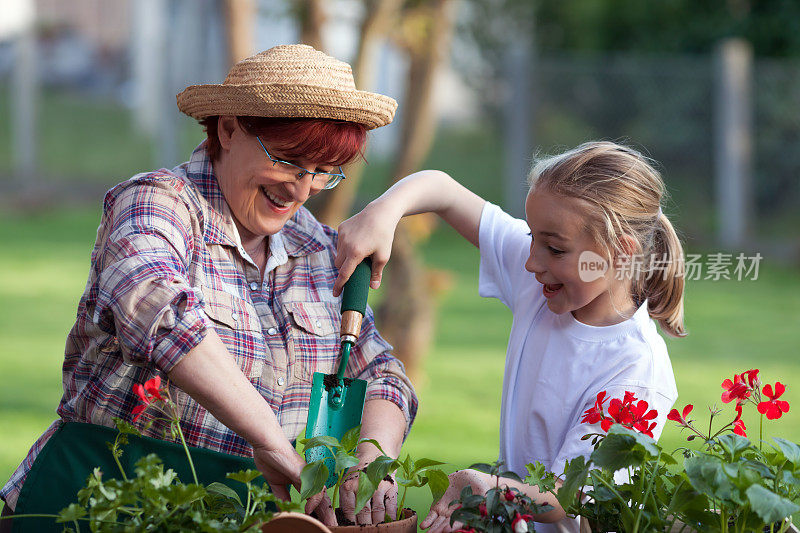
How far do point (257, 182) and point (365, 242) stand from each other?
26 centimetres

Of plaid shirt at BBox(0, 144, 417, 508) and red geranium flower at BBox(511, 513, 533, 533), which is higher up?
plaid shirt at BBox(0, 144, 417, 508)

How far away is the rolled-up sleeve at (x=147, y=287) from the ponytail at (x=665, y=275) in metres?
0.93

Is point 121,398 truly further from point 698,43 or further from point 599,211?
point 698,43

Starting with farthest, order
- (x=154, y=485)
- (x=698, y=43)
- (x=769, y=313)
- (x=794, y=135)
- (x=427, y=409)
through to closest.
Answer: (x=698, y=43), (x=794, y=135), (x=769, y=313), (x=427, y=409), (x=154, y=485)

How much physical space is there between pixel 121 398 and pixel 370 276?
0.54 metres

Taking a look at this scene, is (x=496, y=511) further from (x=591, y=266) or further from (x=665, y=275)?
(x=665, y=275)

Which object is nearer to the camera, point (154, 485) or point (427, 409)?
point (154, 485)

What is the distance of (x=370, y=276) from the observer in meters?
1.93

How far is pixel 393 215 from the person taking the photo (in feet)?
6.52

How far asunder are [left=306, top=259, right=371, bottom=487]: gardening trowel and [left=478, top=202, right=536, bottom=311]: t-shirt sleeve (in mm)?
378

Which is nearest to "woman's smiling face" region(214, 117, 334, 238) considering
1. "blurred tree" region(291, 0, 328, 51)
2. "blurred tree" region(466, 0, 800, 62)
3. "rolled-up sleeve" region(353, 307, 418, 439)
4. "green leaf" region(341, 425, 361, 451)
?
"rolled-up sleeve" region(353, 307, 418, 439)

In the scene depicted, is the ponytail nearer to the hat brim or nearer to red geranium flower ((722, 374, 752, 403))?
red geranium flower ((722, 374, 752, 403))

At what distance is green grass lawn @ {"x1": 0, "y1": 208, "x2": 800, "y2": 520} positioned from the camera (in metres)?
5.16

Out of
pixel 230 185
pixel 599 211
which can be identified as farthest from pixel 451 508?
pixel 230 185
